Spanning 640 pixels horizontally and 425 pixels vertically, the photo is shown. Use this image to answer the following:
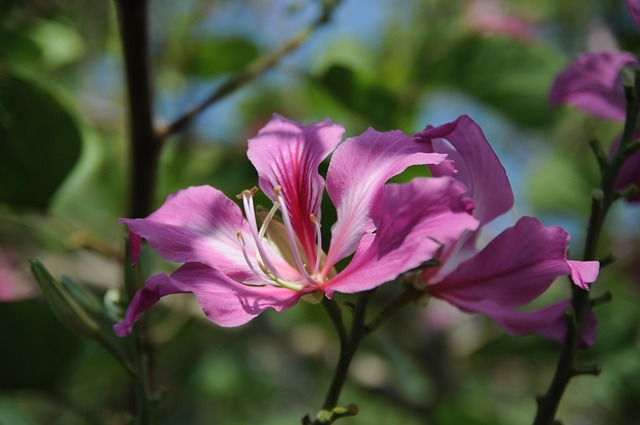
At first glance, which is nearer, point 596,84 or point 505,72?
point 596,84

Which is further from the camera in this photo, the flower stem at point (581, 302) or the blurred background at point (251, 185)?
the blurred background at point (251, 185)

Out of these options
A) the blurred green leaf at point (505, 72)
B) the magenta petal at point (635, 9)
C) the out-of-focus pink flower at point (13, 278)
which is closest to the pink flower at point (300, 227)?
the magenta petal at point (635, 9)

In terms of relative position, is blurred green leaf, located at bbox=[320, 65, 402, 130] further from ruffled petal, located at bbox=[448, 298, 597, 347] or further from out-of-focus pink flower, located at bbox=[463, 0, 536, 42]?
out-of-focus pink flower, located at bbox=[463, 0, 536, 42]

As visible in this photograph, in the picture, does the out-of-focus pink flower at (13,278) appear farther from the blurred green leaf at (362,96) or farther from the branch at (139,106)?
the blurred green leaf at (362,96)

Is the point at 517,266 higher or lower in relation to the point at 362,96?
lower

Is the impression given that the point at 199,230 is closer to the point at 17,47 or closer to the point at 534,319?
the point at 534,319

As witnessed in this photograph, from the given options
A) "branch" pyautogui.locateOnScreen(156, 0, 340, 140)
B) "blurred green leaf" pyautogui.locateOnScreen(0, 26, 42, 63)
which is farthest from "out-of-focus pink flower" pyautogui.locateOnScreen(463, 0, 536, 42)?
"blurred green leaf" pyautogui.locateOnScreen(0, 26, 42, 63)

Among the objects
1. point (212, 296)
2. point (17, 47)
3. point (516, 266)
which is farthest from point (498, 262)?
point (17, 47)
